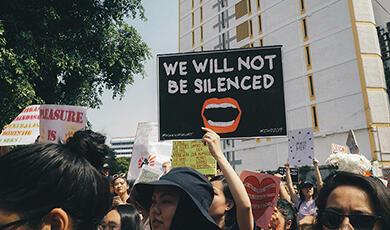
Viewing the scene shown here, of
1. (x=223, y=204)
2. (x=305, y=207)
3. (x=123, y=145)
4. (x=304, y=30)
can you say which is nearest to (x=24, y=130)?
(x=223, y=204)

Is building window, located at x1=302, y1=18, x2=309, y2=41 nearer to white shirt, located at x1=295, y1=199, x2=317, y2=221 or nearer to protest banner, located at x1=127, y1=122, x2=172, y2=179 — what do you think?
white shirt, located at x1=295, y1=199, x2=317, y2=221

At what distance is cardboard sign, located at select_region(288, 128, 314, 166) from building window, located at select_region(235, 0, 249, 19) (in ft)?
96.7

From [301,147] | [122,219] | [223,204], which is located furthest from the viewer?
[301,147]

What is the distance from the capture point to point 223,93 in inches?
184

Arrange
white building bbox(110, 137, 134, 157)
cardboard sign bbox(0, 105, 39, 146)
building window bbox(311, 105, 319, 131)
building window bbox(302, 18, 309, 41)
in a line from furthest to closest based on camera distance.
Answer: white building bbox(110, 137, 134, 157) < building window bbox(302, 18, 309, 41) < building window bbox(311, 105, 319, 131) < cardboard sign bbox(0, 105, 39, 146)


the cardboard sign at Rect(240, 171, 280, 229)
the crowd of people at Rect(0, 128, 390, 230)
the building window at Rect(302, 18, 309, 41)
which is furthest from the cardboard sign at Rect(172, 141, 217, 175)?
the building window at Rect(302, 18, 309, 41)

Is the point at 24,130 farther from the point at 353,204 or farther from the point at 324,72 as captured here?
the point at 324,72

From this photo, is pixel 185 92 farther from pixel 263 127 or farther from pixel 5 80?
pixel 5 80

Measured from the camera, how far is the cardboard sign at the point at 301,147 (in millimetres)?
8258

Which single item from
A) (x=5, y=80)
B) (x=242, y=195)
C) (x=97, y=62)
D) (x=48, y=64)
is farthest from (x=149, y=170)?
(x=97, y=62)

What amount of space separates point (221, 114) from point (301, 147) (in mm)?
4536

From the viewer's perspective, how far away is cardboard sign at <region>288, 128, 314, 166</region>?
27.1 ft

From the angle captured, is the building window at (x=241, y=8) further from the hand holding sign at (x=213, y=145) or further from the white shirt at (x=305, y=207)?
the hand holding sign at (x=213, y=145)

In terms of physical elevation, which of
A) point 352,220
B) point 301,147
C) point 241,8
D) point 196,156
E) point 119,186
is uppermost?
point 241,8
